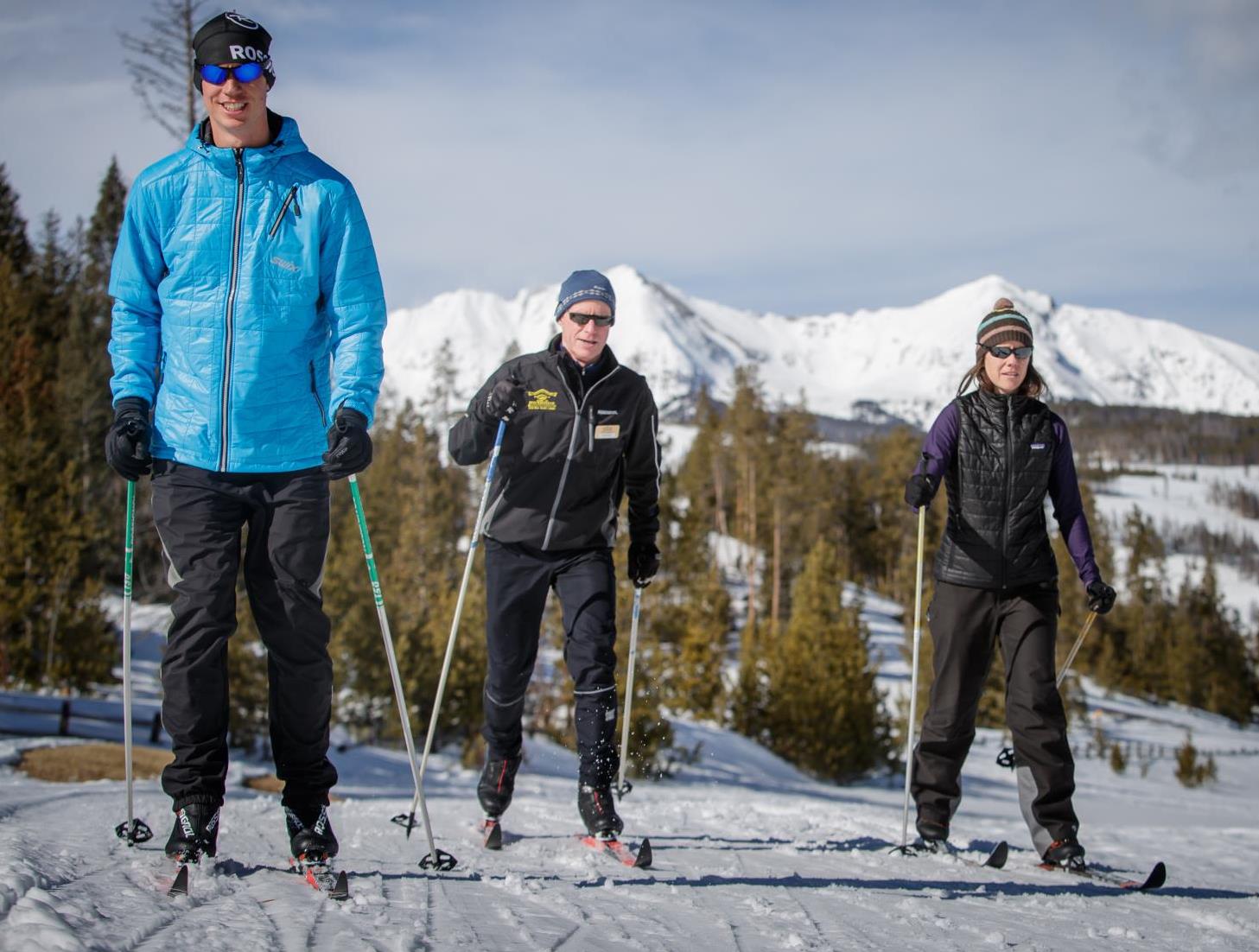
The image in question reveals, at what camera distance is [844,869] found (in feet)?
14.5

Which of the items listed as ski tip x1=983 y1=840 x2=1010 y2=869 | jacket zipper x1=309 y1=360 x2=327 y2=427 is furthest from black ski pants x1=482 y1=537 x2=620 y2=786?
ski tip x1=983 y1=840 x2=1010 y2=869

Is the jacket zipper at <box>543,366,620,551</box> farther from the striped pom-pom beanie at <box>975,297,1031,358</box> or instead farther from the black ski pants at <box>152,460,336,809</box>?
the striped pom-pom beanie at <box>975,297,1031,358</box>

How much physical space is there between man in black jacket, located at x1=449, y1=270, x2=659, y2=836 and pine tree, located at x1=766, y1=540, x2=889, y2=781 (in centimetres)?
2120

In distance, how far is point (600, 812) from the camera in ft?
14.2

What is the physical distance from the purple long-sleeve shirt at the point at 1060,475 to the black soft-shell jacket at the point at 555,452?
1453 mm

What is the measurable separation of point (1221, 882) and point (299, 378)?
5220mm

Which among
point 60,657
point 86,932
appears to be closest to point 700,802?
point 86,932

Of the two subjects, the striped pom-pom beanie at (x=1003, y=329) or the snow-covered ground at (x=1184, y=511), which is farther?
the snow-covered ground at (x=1184, y=511)

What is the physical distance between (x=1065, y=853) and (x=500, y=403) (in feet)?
11.2

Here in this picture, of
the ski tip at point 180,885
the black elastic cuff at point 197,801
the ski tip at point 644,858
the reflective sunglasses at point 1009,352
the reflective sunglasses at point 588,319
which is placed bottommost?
the ski tip at point 644,858

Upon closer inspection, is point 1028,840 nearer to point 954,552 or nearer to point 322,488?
point 954,552

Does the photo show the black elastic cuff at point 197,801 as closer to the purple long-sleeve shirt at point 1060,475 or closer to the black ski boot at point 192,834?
the black ski boot at point 192,834

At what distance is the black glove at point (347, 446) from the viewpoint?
3141 millimetres

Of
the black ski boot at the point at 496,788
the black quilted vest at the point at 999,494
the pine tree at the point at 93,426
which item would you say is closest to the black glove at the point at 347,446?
the black ski boot at the point at 496,788
